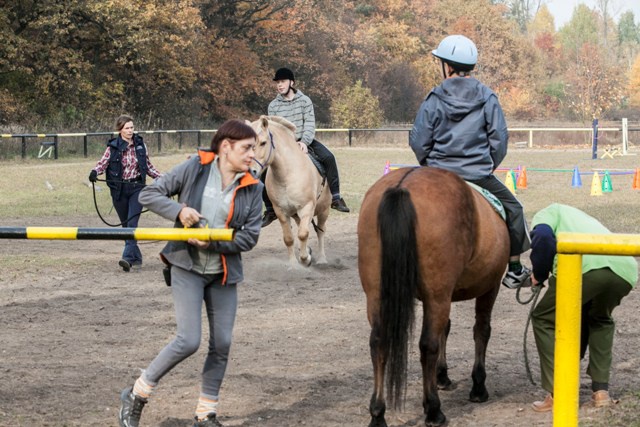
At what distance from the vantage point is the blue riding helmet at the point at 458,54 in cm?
657

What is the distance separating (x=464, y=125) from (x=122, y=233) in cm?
268

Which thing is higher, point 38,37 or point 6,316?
point 38,37

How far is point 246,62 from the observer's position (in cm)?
5862

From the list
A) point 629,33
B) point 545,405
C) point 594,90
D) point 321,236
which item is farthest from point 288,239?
point 629,33

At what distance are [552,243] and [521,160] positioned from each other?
3276cm

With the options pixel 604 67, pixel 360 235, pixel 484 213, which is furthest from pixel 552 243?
pixel 604 67

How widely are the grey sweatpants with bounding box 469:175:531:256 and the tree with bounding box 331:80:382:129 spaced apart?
56377 millimetres

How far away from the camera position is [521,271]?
6.87 m

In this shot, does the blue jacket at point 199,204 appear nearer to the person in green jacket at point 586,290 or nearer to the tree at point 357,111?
the person in green jacket at point 586,290

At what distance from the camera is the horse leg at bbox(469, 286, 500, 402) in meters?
6.44

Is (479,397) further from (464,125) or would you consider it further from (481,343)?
(464,125)

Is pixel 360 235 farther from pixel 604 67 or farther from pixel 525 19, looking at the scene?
pixel 525 19

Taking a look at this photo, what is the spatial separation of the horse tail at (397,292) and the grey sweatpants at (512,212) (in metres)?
1.30

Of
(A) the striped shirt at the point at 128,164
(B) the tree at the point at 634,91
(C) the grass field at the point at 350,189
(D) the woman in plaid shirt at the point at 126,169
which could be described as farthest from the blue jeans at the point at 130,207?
(B) the tree at the point at 634,91
